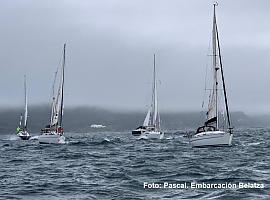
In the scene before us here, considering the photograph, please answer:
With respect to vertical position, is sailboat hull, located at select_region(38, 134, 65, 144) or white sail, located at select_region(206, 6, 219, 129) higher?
white sail, located at select_region(206, 6, 219, 129)

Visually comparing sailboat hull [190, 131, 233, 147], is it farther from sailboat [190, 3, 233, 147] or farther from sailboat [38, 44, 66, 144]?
sailboat [38, 44, 66, 144]

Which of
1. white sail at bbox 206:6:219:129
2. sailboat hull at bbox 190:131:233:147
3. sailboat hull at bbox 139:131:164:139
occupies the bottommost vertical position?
sailboat hull at bbox 139:131:164:139

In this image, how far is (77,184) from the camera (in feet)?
69.3

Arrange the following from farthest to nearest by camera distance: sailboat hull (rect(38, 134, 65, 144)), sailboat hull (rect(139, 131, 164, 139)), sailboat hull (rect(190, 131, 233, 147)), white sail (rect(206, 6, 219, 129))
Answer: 1. sailboat hull (rect(139, 131, 164, 139))
2. sailboat hull (rect(38, 134, 65, 144))
3. white sail (rect(206, 6, 219, 129))
4. sailboat hull (rect(190, 131, 233, 147))

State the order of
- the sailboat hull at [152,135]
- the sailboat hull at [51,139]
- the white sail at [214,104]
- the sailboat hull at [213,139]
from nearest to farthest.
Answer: the sailboat hull at [213,139] < the white sail at [214,104] < the sailboat hull at [51,139] < the sailboat hull at [152,135]

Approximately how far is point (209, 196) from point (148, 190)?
2741mm

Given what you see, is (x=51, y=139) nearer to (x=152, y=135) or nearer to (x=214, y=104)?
(x=214, y=104)

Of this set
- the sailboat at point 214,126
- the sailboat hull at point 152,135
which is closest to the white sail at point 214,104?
the sailboat at point 214,126

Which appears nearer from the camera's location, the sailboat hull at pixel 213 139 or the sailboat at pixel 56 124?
the sailboat hull at pixel 213 139

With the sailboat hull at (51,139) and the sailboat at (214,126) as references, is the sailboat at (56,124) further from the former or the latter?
the sailboat at (214,126)

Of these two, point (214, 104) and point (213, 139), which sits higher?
point (214, 104)

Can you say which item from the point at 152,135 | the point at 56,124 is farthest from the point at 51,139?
the point at 152,135

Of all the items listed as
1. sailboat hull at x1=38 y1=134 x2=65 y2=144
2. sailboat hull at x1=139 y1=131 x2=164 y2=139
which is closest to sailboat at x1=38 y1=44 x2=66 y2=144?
sailboat hull at x1=38 y1=134 x2=65 y2=144

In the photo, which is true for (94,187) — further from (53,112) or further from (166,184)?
(53,112)
